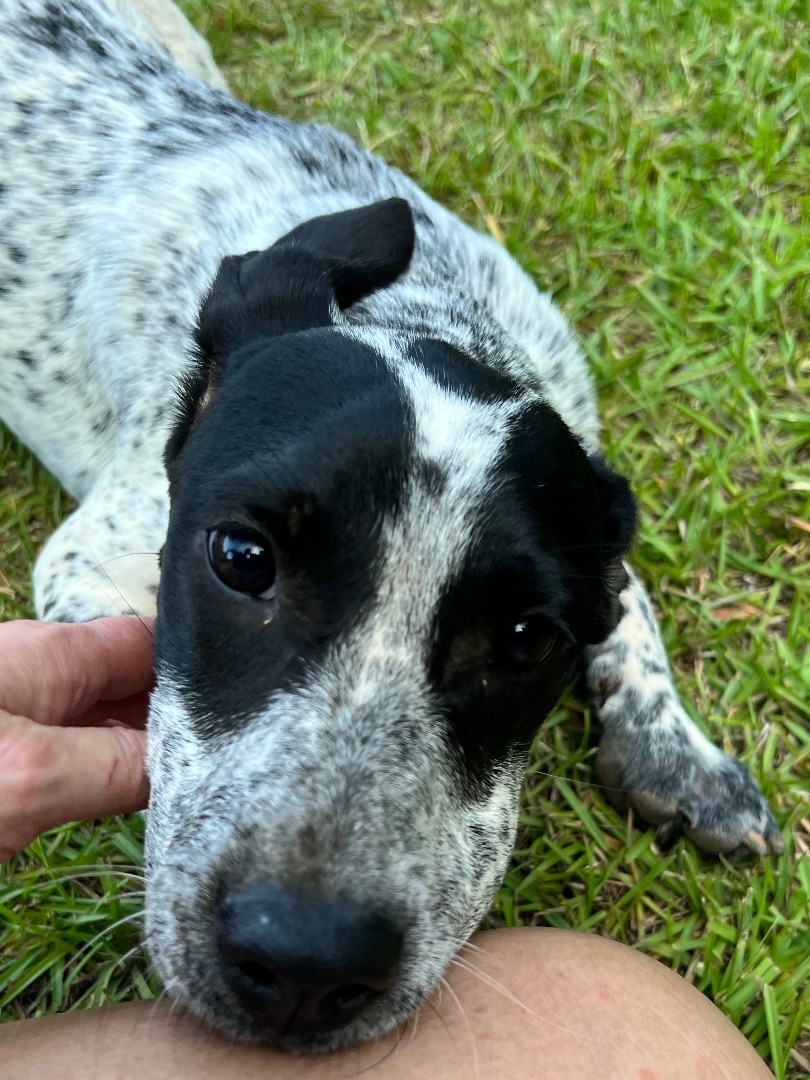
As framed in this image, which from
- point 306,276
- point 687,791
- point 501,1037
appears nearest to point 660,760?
point 687,791

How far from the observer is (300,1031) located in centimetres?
172

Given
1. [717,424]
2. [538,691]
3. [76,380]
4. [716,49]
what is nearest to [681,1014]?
[538,691]

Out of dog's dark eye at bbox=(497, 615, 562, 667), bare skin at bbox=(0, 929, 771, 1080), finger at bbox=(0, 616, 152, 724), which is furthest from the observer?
finger at bbox=(0, 616, 152, 724)

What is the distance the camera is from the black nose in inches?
61.4

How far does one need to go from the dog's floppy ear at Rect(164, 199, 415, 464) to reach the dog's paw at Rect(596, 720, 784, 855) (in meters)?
1.68

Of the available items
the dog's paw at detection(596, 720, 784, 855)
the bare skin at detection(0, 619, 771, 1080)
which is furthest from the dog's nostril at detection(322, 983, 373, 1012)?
the dog's paw at detection(596, 720, 784, 855)

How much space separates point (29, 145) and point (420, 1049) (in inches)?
133

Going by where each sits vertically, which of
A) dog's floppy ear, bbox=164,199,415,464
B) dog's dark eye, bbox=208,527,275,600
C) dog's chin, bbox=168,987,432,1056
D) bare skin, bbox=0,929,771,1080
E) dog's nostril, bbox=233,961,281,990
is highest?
dog's floppy ear, bbox=164,199,415,464

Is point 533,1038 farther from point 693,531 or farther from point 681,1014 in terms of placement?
point 693,531

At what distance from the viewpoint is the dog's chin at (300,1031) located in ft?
5.69

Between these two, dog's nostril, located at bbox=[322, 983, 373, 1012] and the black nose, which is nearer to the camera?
the black nose

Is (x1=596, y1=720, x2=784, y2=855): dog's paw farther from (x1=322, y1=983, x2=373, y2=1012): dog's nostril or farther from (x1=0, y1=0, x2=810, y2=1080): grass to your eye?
(x1=322, y1=983, x2=373, y2=1012): dog's nostril

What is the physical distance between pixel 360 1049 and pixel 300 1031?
0.91ft

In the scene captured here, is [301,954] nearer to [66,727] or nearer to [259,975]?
[259,975]
